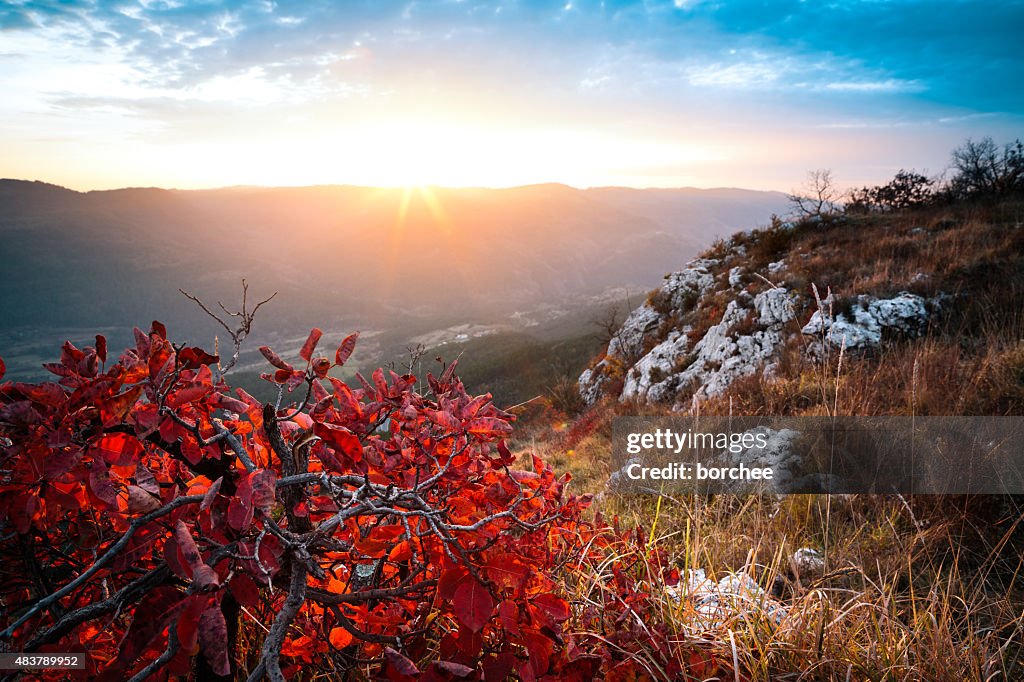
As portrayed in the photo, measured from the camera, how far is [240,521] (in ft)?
3.05

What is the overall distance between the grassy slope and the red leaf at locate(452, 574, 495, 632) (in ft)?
2.31

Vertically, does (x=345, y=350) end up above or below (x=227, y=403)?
above

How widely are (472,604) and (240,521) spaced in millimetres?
538

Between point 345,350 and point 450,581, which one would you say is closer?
point 450,581

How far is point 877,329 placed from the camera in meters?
7.20

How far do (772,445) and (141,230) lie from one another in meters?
246

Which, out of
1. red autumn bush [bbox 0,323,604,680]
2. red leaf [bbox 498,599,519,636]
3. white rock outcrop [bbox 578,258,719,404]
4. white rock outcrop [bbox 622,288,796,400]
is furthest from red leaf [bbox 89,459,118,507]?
white rock outcrop [bbox 578,258,719,404]

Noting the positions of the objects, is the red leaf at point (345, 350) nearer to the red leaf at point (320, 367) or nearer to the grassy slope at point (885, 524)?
the red leaf at point (320, 367)

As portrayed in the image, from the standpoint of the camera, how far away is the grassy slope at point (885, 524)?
175 centimetres

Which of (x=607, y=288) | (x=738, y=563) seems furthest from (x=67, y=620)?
(x=607, y=288)

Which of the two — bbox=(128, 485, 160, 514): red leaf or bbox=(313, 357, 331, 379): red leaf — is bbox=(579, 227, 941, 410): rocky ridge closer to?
bbox=(313, 357, 331, 379): red leaf

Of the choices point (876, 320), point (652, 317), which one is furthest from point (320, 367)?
point (652, 317)

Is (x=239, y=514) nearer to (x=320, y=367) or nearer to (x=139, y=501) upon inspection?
(x=139, y=501)

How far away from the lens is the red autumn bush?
964 millimetres
